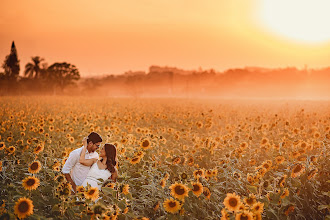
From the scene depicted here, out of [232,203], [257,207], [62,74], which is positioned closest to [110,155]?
[232,203]

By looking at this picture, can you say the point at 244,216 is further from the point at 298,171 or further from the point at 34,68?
the point at 34,68

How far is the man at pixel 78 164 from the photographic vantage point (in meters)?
4.17

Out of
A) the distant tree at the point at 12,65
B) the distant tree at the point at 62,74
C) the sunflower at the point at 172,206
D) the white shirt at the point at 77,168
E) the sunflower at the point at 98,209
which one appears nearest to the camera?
the sunflower at the point at 98,209

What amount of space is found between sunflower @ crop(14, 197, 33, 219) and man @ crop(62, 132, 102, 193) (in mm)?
1542

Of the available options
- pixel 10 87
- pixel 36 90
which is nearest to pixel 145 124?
pixel 10 87

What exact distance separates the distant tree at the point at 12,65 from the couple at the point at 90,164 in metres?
56.7

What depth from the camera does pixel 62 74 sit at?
68.7 meters

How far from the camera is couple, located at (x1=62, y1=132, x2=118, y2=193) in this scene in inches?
156

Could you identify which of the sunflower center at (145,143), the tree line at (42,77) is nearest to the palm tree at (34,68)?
the tree line at (42,77)

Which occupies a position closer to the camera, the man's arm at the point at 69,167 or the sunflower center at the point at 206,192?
the sunflower center at the point at 206,192

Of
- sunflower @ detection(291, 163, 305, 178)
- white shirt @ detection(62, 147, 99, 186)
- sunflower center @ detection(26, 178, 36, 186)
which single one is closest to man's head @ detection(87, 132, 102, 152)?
white shirt @ detection(62, 147, 99, 186)

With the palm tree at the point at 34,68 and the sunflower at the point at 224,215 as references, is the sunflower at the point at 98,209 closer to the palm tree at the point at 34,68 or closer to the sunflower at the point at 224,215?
the sunflower at the point at 224,215

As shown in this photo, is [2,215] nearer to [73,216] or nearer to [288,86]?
[73,216]

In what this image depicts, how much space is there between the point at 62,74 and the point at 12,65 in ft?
46.3
